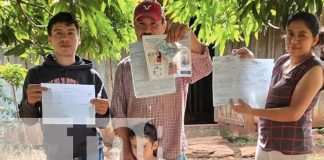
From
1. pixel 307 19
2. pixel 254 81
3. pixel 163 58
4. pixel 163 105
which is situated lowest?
pixel 163 105

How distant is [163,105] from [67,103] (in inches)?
19.9

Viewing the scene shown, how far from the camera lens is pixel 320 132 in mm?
6180

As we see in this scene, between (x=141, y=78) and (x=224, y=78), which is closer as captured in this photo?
(x=141, y=78)

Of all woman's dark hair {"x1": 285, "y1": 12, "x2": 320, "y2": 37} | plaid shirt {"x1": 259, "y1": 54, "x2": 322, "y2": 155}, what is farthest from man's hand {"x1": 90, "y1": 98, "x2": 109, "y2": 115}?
woman's dark hair {"x1": 285, "y1": 12, "x2": 320, "y2": 37}

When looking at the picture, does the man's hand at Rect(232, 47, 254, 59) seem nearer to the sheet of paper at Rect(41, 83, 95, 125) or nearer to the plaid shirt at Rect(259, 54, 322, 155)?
the plaid shirt at Rect(259, 54, 322, 155)

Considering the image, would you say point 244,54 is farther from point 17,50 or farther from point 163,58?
point 17,50

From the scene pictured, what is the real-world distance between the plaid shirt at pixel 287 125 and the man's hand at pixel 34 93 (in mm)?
1154

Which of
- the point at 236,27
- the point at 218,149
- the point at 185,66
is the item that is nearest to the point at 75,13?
the point at 185,66

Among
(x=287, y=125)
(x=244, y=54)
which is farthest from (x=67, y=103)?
(x=287, y=125)

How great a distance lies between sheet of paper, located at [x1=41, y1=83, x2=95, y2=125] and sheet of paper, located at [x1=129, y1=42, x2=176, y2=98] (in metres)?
0.22

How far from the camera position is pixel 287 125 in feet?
7.02

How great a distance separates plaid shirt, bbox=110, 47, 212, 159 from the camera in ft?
7.02

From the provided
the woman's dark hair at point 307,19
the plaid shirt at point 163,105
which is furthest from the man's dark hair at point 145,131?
the woman's dark hair at point 307,19

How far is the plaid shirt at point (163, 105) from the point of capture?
2.14 metres
